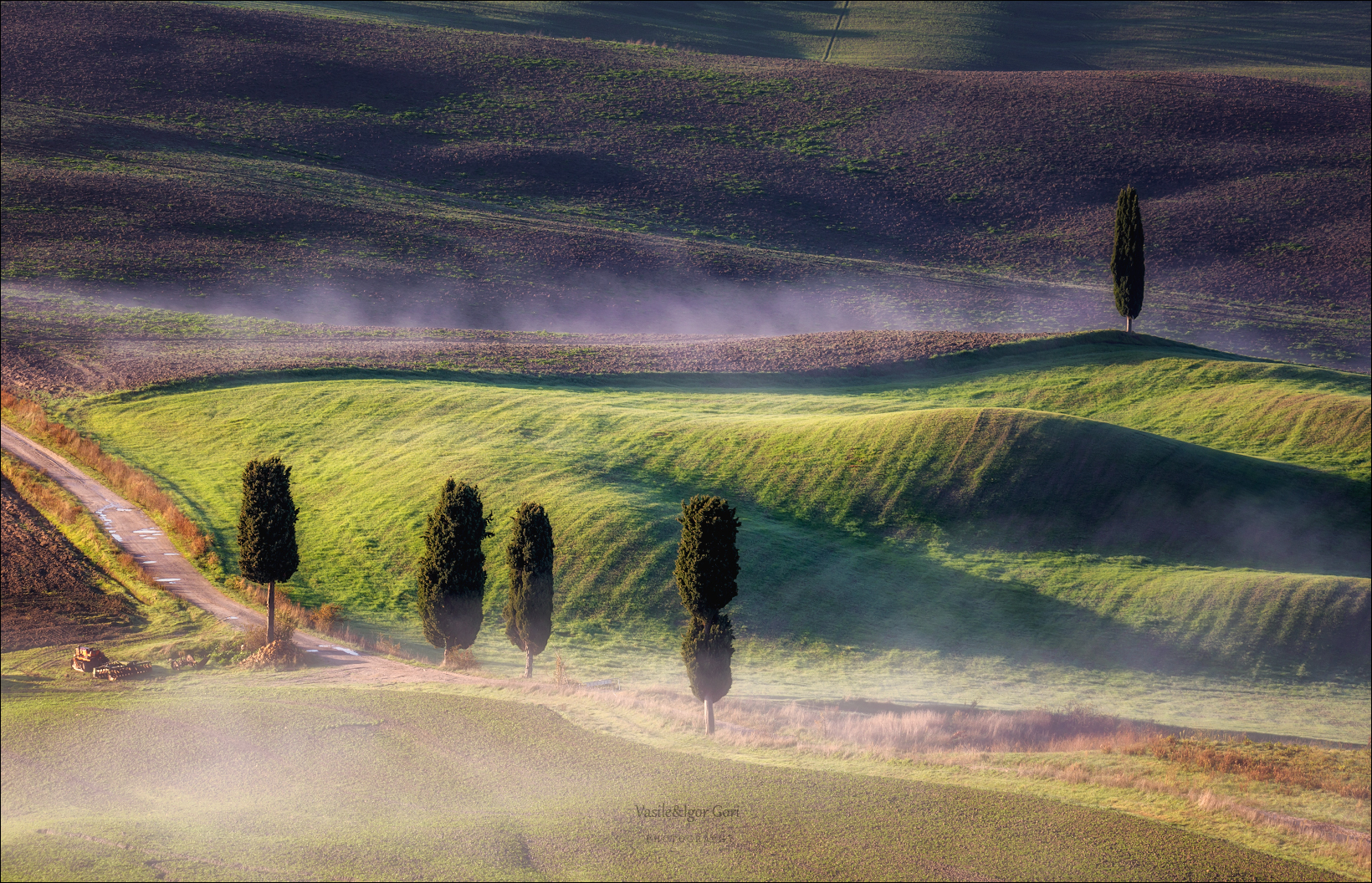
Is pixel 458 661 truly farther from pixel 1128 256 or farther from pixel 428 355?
pixel 1128 256

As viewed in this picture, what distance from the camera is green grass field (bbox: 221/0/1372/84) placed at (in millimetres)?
152125

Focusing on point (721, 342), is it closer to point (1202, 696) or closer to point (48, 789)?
point (1202, 696)

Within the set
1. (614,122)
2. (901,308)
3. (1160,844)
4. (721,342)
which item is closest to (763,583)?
(1160,844)

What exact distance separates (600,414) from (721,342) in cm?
1831

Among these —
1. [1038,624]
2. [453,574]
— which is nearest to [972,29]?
[1038,624]

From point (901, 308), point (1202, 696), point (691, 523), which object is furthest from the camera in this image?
point (901, 308)

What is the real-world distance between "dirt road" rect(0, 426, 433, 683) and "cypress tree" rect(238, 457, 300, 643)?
2.00 metres

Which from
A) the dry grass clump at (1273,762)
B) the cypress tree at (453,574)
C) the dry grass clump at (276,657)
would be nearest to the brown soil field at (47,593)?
the dry grass clump at (276,657)

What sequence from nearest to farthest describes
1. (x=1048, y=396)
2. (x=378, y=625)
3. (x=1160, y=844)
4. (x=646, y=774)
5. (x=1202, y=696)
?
(x=1160, y=844)
(x=646, y=774)
(x=1202, y=696)
(x=378, y=625)
(x=1048, y=396)

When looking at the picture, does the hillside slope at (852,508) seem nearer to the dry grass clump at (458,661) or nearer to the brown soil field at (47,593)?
the dry grass clump at (458,661)

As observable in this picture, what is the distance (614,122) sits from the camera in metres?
118

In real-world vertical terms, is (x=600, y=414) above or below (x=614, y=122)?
below

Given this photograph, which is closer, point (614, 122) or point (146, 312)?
point (146, 312)

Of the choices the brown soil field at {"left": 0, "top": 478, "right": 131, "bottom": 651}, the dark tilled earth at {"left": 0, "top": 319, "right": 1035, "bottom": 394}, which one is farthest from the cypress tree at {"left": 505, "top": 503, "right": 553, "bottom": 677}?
the dark tilled earth at {"left": 0, "top": 319, "right": 1035, "bottom": 394}
